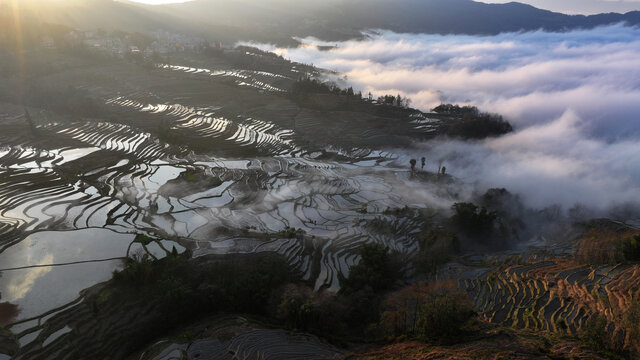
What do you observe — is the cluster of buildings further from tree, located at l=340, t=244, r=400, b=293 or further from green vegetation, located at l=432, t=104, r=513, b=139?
tree, located at l=340, t=244, r=400, b=293

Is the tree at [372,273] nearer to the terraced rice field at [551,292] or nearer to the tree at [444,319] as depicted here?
the terraced rice field at [551,292]

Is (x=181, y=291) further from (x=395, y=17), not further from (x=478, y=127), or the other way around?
(x=395, y=17)

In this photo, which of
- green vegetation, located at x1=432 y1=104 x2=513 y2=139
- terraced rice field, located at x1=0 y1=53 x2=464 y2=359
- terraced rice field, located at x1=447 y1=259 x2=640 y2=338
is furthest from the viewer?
green vegetation, located at x1=432 y1=104 x2=513 y2=139

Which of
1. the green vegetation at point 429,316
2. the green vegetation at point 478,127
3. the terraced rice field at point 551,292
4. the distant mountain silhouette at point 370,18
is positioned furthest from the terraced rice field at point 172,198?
the distant mountain silhouette at point 370,18

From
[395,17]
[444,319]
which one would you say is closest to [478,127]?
[444,319]

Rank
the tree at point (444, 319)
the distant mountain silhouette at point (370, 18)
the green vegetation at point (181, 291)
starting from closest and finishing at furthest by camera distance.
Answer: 1. the tree at point (444, 319)
2. the green vegetation at point (181, 291)
3. the distant mountain silhouette at point (370, 18)

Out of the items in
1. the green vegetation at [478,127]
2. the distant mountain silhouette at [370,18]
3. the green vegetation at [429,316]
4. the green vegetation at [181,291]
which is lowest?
the green vegetation at [181,291]

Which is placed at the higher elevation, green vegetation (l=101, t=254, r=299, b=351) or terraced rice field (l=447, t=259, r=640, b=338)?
terraced rice field (l=447, t=259, r=640, b=338)

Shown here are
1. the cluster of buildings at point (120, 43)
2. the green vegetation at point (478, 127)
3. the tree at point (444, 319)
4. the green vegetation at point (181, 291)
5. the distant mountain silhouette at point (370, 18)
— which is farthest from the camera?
the distant mountain silhouette at point (370, 18)

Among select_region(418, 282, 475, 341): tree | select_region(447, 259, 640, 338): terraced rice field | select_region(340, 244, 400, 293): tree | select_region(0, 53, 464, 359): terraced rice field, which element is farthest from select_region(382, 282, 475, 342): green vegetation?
select_region(0, 53, 464, 359): terraced rice field

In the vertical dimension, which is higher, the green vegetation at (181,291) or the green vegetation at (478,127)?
the green vegetation at (478,127)

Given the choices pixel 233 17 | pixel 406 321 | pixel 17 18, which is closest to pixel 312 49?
pixel 233 17

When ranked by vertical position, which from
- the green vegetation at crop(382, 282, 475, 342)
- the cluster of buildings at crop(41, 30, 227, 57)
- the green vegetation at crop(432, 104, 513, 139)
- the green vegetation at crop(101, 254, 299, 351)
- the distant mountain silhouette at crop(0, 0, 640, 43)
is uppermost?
the distant mountain silhouette at crop(0, 0, 640, 43)
